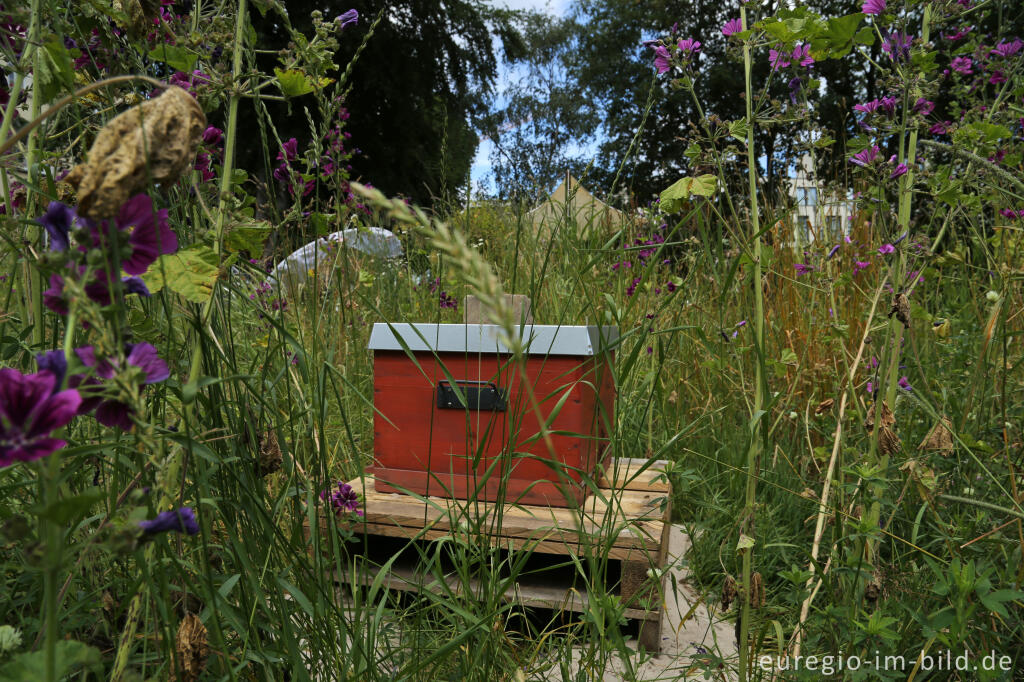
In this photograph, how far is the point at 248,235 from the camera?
91 cm

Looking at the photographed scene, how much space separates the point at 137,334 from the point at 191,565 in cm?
33

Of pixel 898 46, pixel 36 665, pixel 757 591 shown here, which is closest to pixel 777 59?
pixel 898 46

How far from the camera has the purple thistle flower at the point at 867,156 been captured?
54.2 inches

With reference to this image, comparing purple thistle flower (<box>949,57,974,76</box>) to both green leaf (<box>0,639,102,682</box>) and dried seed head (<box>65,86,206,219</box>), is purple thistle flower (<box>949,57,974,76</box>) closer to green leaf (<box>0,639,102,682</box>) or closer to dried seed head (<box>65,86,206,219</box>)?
dried seed head (<box>65,86,206,219</box>)

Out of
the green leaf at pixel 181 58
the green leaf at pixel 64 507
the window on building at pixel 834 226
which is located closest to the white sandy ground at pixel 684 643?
the green leaf at pixel 64 507

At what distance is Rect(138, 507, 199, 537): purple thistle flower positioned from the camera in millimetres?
545

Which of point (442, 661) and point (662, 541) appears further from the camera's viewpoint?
point (662, 541)

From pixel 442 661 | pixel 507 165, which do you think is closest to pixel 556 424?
pixel 507 165

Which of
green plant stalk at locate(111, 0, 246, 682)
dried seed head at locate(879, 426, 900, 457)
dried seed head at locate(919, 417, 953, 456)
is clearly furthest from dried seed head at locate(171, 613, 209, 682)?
dried seed head at locate(919, 417, 953, 456)

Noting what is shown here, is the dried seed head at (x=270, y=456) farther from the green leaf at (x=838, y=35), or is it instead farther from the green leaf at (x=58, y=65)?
the green leaf at (x=838, y=35)

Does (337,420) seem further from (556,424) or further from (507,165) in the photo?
(507,165)

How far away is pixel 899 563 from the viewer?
5.08ft

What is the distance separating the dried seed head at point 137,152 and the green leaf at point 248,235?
276 millimetres

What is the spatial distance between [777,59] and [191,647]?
1.33 metres
